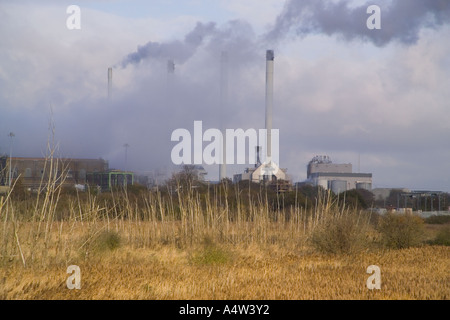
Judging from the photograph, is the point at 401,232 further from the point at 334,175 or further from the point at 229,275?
the point at 334,175

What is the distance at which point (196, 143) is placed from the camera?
115 ft

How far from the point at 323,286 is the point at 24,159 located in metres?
31.8

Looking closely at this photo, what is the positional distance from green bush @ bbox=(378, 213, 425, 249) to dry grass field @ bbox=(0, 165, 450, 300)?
3 cm

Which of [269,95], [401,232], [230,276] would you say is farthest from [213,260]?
[269,95]

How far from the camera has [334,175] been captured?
5075 centimetres

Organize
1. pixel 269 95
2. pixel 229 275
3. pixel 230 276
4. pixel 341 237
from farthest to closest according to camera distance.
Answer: pixel 269 95 → pixel 341 237 → pixel 229 275 → pixel 230 276

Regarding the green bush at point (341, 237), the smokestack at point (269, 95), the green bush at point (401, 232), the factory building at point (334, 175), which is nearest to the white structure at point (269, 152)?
the smokestack at point (269, 95)

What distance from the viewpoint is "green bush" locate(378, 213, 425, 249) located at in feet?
47.5

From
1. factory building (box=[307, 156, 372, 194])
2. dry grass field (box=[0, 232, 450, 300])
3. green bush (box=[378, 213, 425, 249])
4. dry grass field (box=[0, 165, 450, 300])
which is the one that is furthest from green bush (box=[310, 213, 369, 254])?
factory building (box=[307, 156, 372, 194])

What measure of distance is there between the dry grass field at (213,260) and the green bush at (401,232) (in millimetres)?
26

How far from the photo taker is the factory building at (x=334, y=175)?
49594 mm

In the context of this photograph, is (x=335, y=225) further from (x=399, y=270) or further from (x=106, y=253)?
(x=106, y=253)

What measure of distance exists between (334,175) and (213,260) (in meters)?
41.4
